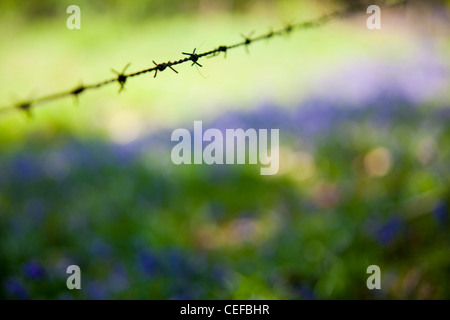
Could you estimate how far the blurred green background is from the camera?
8.74 ft

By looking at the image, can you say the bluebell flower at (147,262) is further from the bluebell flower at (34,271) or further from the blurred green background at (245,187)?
the bluebell flower at (34,271)

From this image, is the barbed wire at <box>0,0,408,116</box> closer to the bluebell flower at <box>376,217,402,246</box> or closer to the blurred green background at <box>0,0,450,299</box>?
the blurred green background at <box>0,0,450,299</box>

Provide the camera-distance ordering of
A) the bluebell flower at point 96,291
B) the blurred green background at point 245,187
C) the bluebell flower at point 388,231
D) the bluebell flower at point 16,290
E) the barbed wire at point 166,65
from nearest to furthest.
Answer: the barbed wire at point 166,65 → the bluebell flower at point 16,290 → the bluebell flower at point 96,291 → the blurred green background at point 245,187 → the bluebell flower at point 388,231

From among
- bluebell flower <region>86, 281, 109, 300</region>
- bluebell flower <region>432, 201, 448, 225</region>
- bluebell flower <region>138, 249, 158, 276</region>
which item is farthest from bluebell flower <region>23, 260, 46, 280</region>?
bluebell flower <region>432, 201, 448, 225</region>

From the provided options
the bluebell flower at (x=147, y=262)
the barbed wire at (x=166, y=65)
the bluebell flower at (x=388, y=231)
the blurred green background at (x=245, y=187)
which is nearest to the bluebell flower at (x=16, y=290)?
the blurred green background at (x=245, y=187)

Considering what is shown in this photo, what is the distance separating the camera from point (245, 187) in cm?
420

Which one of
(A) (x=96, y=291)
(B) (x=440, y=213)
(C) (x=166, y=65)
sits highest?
(C) (x=166, y=65)

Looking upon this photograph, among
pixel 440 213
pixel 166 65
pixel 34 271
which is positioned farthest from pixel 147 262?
pixel 440 213

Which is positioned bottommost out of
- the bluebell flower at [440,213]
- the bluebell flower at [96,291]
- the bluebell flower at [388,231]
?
the bluebell flower at [96,291]

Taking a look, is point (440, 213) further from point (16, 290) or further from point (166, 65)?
point (16, 290)

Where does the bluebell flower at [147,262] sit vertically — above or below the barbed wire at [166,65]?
below

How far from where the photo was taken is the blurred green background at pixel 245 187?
2.66 m

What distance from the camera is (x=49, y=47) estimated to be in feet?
37.5
